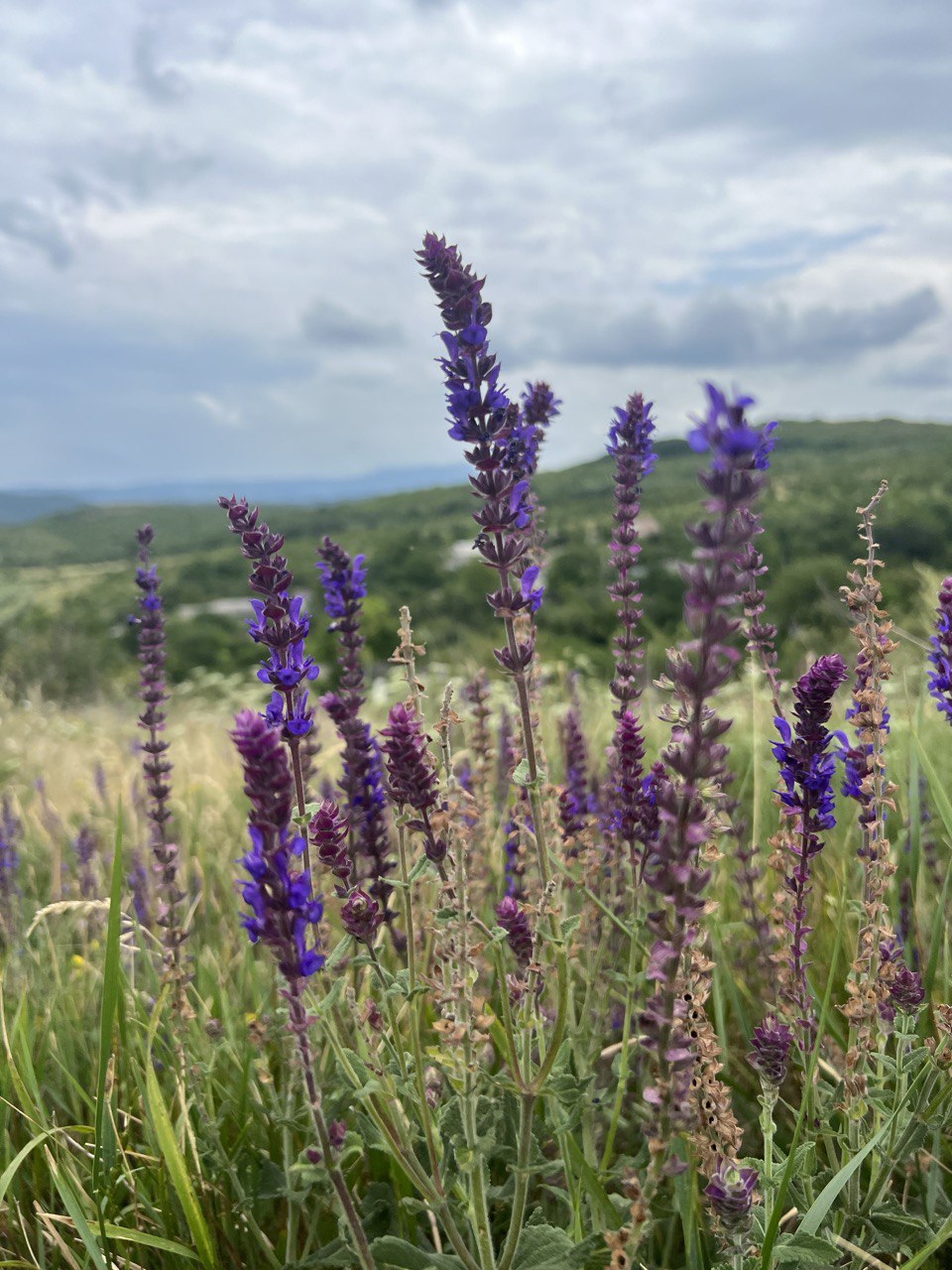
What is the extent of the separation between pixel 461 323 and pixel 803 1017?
1652 millimetres

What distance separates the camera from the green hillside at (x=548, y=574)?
29219 millimetres

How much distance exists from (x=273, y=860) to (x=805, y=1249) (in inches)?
48.0

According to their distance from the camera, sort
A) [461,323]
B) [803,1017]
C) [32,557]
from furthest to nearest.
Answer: [32,557], [803,1017], [461,323]

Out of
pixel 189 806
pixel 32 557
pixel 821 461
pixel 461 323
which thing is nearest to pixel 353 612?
pixel 461 323

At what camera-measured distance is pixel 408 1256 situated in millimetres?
1859

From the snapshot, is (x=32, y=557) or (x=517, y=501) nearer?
(x=517, y=501)

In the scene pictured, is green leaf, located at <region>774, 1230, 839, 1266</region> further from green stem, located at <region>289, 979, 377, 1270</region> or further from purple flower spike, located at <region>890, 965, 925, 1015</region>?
green stem, located at <region>289, 979, 377, 1270</region>

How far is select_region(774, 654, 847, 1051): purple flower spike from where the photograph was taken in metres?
1.88

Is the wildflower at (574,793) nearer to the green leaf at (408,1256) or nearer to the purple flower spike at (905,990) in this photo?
the purple flower spike at (905,990)

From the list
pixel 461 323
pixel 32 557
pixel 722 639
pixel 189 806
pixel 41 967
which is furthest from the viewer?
pixel 32 557

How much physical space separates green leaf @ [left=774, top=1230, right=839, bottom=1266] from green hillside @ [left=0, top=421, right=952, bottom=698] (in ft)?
41.4

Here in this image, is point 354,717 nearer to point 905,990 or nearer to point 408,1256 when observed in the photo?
point 408,1256

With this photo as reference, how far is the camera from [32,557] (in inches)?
3733

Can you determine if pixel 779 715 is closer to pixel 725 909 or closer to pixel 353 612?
pixel 353 612
